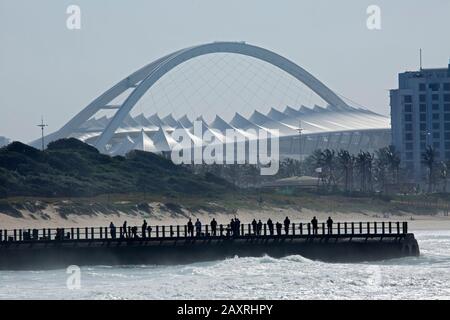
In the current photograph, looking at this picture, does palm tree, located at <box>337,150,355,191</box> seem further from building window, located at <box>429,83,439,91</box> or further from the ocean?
the ocean

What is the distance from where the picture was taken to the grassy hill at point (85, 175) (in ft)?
365

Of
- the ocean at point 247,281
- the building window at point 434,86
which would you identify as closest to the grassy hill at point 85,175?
the ocean at point 247,281

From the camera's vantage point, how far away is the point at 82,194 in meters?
110

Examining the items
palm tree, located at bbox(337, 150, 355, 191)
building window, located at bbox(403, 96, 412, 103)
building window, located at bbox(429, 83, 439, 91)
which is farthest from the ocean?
building window, located at bbox(403, 96, 412, 103)

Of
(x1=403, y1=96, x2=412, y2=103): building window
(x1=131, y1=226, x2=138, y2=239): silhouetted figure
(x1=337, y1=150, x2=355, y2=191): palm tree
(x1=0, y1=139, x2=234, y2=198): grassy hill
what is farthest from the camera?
(x1=403, y1=96, x2=412, y2=103): building window

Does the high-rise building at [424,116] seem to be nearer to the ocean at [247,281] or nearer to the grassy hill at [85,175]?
the grassy hill at [85,175]

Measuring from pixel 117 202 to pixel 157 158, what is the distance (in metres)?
39.1

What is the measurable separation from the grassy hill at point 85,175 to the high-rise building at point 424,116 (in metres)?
47.3

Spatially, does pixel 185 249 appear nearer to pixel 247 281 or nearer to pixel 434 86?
pixel 247 281

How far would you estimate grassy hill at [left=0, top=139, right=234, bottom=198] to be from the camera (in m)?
111

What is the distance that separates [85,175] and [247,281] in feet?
219

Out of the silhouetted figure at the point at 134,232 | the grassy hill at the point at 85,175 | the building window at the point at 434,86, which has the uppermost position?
the building window at the point at 434,86

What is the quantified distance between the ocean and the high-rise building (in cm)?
11645
